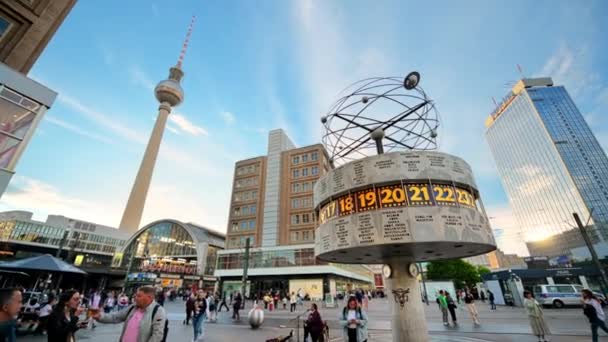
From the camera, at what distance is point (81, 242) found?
77812 millimetres

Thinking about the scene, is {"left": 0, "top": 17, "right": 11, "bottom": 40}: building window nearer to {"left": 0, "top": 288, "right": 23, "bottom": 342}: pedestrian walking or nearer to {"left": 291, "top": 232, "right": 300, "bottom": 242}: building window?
{"left": 0, "top": 288, "right": 23, "bottom": 342}: pedestrian walking

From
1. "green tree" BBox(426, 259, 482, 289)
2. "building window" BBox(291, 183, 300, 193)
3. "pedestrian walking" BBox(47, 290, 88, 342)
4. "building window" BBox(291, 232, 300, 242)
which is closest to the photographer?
"pedestrian walking" BBox(47, 290, 88, 342)

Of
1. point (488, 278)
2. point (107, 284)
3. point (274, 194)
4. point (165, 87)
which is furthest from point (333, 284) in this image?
point (165, 87)

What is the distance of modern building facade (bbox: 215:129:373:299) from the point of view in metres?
43.8

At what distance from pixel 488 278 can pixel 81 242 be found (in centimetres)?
10529

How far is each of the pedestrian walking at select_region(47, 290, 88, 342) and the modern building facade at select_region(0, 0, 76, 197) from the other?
757cm

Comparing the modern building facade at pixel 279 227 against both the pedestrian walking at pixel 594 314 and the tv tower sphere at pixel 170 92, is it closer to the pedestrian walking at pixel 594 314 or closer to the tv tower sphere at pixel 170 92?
the pedestrian walking at pixel 594 314

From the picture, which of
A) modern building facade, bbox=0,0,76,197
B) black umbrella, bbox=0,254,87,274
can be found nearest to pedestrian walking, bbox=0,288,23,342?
modern building facade, bbox=0,0,76,197

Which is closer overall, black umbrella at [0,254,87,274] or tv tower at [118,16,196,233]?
black umbrella at [0,254,87,274]

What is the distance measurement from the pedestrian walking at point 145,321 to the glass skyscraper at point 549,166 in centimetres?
10819

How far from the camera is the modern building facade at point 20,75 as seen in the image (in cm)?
933

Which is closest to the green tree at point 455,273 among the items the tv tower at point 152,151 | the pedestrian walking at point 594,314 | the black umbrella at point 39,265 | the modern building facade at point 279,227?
the modern building facade at point 279,227

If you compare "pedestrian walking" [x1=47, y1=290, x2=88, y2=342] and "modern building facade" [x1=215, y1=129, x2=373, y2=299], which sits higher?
"modern building facade" [x1=215, y1=129, x2=373, y2=299]

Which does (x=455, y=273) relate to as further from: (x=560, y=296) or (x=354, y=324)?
(x=354, y=324)
